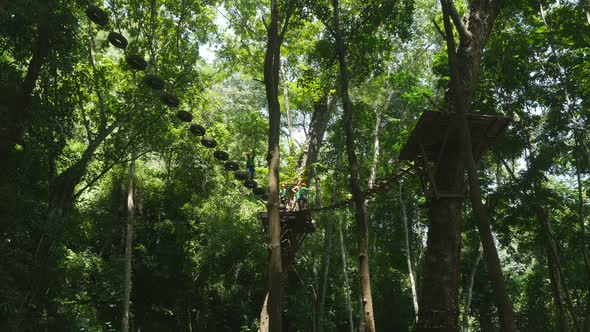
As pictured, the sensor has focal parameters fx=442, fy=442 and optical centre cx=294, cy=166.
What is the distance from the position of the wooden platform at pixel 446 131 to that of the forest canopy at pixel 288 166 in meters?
0.02

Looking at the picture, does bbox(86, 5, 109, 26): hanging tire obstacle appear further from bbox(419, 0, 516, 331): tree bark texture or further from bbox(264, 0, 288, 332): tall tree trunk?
bbox(419, 0, 516, 331): tree bark texture

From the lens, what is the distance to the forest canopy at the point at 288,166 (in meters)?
4.38

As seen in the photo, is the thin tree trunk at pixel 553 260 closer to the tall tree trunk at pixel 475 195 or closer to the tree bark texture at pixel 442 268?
the tree bark texture at pixel 442 268

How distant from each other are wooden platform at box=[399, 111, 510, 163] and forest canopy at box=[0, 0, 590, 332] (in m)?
0.02

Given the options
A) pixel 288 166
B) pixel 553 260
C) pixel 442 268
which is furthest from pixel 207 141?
pixel 553 260

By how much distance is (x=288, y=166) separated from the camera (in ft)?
34.5

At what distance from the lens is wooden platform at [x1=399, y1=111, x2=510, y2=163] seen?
4.18 metres

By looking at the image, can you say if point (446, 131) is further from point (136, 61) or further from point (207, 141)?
point (207, 141)

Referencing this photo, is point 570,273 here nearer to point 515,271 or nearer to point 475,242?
point 475,242

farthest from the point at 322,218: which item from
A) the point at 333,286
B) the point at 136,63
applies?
the point at 136,63

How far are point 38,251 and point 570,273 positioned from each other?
11.1 meters

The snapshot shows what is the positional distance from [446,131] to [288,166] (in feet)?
21.1

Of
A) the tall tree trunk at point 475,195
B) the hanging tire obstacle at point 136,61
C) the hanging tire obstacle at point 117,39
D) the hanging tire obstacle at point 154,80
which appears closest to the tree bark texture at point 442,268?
the tall tree trunk at point 475,195

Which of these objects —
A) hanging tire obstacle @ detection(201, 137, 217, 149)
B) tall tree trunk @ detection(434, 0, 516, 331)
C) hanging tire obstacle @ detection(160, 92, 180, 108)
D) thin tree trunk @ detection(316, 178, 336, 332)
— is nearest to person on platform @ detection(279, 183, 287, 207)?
hanging tire obstacle @ detection(201, 137, 217, 149)
